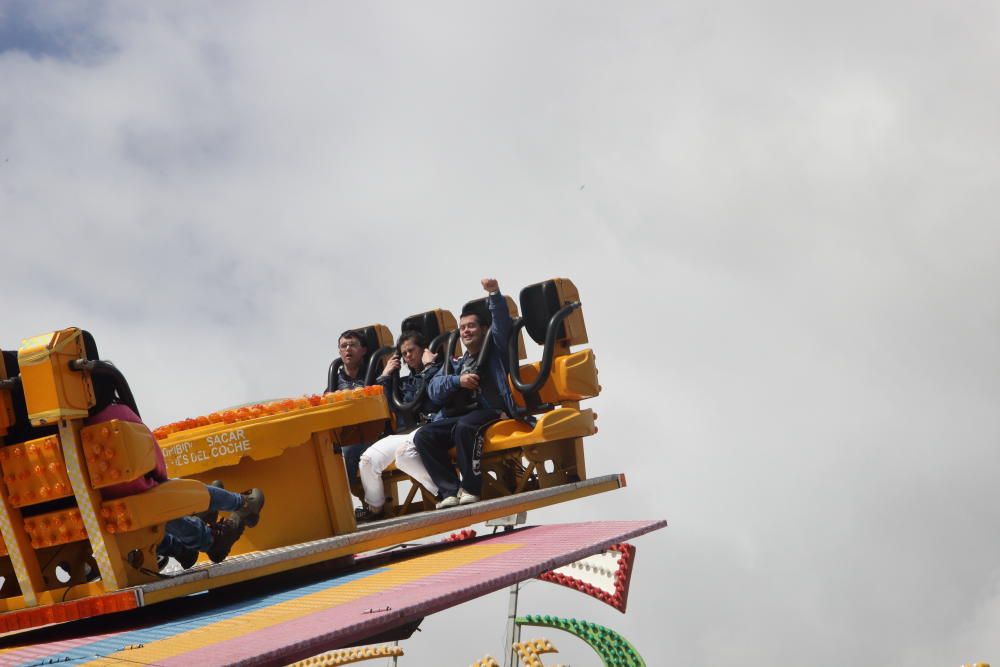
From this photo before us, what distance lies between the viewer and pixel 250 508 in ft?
22.0

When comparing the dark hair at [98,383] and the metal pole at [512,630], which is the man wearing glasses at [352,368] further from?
the dark hair at [98,383]

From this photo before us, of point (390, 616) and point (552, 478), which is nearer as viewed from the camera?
point (390, 616)

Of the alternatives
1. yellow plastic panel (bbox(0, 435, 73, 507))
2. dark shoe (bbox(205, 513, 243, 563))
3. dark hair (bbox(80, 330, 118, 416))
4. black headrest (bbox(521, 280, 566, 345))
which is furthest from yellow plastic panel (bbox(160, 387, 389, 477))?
black headrest (bbox(521, 280, 566, 345))

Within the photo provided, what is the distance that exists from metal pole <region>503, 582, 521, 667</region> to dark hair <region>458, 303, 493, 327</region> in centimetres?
328

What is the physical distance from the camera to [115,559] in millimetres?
5578

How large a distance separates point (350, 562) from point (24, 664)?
2883 mm

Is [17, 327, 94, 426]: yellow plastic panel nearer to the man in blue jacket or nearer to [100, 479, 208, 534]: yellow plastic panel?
[100, 479, 208, 534]: yellow plastic panel

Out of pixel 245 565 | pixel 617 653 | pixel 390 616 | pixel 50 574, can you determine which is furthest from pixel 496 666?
pixel 50 574

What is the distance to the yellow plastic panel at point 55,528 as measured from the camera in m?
5.65

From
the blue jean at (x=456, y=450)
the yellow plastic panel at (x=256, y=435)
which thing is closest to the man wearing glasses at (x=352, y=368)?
the blue jean at (x=456, y=450)

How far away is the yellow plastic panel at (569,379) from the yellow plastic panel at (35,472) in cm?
466

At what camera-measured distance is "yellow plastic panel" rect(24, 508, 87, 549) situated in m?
5.65

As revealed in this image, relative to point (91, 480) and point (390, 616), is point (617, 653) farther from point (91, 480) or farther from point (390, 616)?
point (91, 480)

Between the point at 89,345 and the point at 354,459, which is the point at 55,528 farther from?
the point at 354,459
